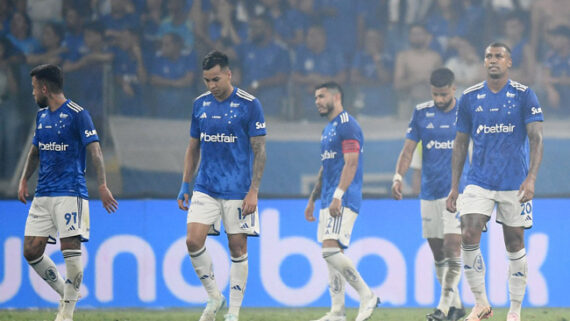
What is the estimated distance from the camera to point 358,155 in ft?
26.7

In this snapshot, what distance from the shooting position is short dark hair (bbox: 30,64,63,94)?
7840 millimetres

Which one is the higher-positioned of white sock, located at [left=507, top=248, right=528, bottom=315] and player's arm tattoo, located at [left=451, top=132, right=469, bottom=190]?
player's arm tattoo, located at [left=451, top=132, right=469, bottom=190]

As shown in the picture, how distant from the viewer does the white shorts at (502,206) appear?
7457mm

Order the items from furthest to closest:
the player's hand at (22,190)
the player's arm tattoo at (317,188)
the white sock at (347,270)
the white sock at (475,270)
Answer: the player's arm tattoo at (317,188)
the player's hand at (22,190)
the white sock at (347,270)
the white sock at (475,270)

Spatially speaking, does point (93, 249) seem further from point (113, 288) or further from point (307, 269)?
point (307, 269)

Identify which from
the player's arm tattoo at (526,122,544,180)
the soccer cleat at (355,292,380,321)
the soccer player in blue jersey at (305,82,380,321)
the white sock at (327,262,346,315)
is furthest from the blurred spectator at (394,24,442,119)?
the player's arm tattoo at (526,122,544,180)

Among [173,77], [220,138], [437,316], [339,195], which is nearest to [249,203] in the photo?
[220,138]

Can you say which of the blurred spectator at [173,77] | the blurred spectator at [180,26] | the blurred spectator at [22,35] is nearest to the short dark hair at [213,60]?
the blurred spectator at [173,77]

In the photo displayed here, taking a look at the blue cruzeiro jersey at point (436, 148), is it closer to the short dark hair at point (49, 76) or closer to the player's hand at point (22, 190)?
the short dark hair at point (49, 76)

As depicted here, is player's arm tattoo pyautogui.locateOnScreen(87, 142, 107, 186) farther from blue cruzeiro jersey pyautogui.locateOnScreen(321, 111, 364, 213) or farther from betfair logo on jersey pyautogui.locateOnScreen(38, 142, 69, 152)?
blue cruzeiro jersey pyautogui.locateOnScreen(321, 111, 364, 213)

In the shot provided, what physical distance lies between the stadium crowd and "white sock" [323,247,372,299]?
11.6 ft

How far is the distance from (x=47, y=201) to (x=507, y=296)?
500 cm

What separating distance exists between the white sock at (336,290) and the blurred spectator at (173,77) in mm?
3778

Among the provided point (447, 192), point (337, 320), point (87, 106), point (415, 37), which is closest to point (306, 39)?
point (415, 37)
